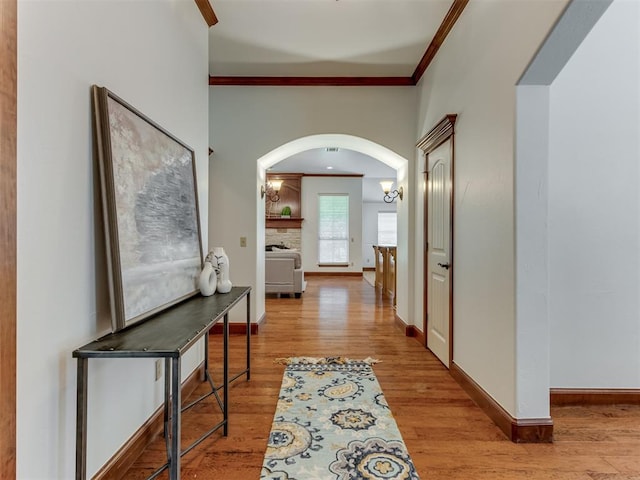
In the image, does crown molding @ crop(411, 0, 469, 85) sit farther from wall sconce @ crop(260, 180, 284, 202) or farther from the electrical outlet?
wall sconce @ crop(260, 180, 284, 202)

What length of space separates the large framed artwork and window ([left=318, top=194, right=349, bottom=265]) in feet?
24.0

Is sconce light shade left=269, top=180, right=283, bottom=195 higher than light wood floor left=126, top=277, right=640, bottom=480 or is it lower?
higher

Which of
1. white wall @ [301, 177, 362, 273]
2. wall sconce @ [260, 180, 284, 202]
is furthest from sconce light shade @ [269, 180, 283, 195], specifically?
white wall @ [301, 177, 362, 273]

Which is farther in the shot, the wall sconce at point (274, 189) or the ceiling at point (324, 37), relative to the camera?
the wall sconce at point (274, 189)

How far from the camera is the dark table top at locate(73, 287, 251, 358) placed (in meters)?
1.16

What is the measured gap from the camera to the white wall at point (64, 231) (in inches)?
39.8

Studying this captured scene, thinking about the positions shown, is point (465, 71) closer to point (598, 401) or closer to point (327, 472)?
point (598, 401)

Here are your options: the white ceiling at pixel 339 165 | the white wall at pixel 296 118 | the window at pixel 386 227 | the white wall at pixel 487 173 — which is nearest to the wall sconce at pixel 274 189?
the white ceiling at pixel 339 165

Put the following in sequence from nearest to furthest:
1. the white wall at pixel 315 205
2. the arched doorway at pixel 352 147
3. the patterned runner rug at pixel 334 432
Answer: the patterned runner rug at pixel 334 432 < the arched doorway at pixel 352 147 < the white wall at pixel 315 205

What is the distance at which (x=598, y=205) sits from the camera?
2133mm

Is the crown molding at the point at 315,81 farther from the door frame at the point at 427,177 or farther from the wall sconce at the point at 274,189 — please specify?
the wall sconce at the point at 274,189

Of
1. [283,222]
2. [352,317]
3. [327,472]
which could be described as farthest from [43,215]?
[283,222]

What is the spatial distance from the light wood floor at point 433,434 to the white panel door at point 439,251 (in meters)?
0.22

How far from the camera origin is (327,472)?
1.57 m
